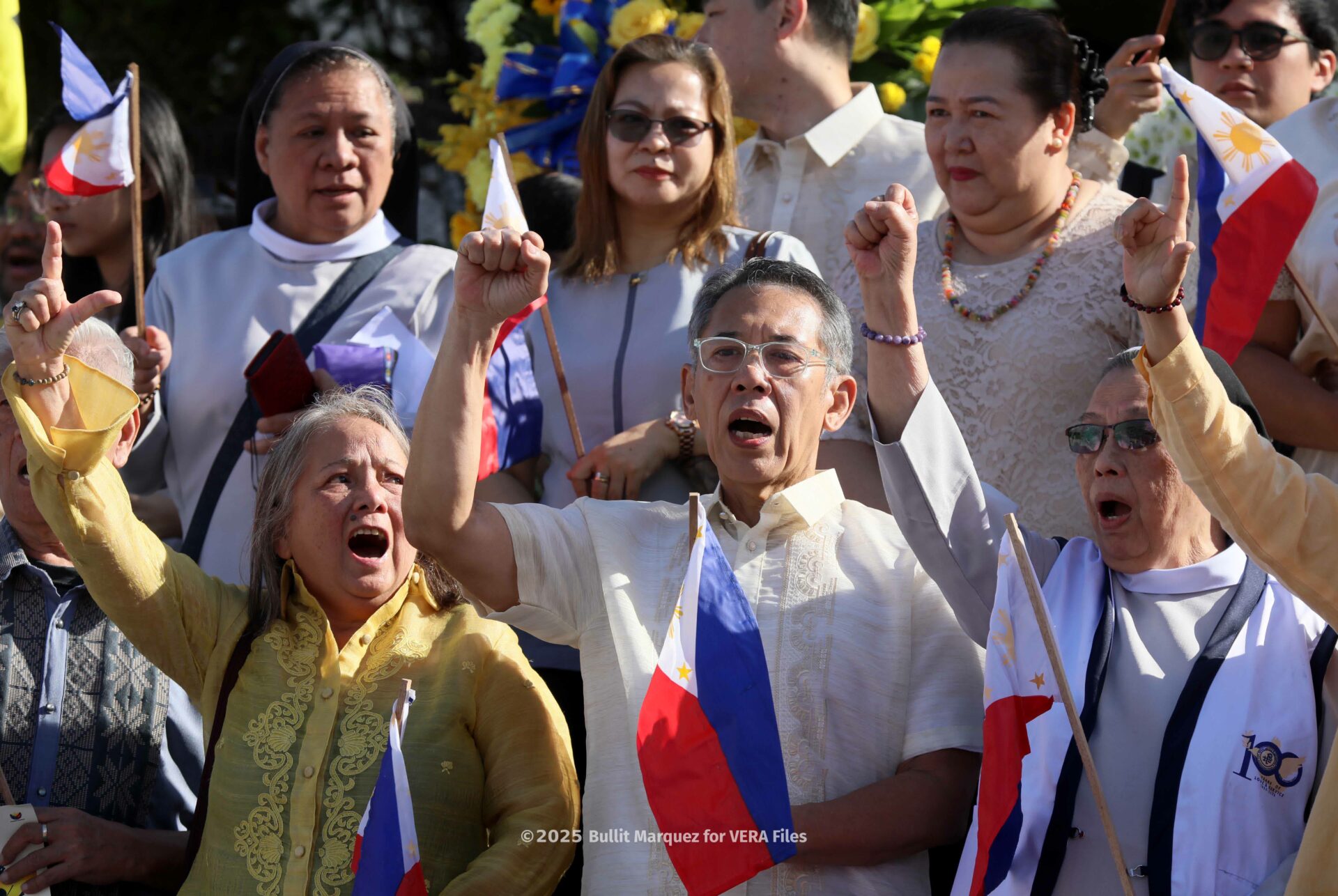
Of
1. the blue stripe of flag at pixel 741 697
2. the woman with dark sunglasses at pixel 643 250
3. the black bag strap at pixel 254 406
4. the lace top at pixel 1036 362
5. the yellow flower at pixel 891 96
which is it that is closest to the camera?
the blue stripe of flag at pixel 741 697

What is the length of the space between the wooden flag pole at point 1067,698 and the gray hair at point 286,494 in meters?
1.28

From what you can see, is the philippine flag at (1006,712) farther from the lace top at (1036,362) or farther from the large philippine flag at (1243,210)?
the lace top at (1036,362)

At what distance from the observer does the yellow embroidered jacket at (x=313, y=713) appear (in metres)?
3.58

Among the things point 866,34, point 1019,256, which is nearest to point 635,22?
point 866,34

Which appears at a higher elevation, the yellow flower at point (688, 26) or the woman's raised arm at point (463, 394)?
the yellow flower at point (688, 26)

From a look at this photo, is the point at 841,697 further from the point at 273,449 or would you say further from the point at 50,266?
the point at 50,266

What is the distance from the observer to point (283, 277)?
4.81 m

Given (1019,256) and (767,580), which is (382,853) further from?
(1019,256)

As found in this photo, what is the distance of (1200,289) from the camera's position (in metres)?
3.90

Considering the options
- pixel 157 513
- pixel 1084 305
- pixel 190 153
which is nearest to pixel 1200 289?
pixel 1084 305

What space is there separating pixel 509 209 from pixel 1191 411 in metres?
1.42

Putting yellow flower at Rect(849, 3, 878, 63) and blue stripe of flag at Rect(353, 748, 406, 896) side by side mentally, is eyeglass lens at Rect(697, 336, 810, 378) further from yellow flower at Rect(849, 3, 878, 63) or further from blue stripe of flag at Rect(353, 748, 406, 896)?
yellow flower at Rect(849, 3, 878, 63)

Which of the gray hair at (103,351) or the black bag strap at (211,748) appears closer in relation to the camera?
the black bag strap at (211,748)

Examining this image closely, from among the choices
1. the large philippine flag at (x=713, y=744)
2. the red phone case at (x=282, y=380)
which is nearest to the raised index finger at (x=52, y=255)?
the red phone case at (x=282, y=380)
